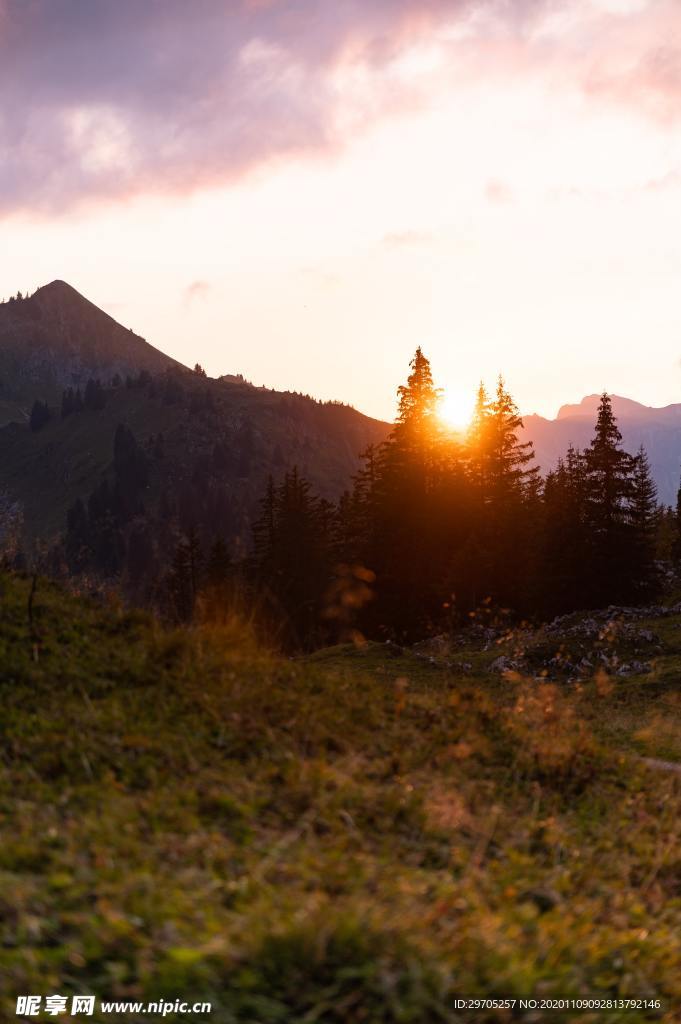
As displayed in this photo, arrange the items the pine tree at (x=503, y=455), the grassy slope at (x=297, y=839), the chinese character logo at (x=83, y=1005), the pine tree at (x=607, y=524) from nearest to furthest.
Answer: the chinese character logo at (x=83, y=1005)
the grassy slope at (x=297, y=839)
the pine tree at (x=607, y=524)
the pine tree at (x=503, y=455)

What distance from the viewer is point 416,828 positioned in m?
5.43

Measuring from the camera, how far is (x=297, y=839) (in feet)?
16.1

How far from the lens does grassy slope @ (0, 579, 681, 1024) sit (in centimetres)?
351

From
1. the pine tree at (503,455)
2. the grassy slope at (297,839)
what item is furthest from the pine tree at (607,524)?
the grassy slope at (297,839)

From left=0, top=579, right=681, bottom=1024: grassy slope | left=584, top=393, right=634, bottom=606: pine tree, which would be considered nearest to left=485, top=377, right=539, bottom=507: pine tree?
left=584, top=393, right=634, bottom=606: pine tree

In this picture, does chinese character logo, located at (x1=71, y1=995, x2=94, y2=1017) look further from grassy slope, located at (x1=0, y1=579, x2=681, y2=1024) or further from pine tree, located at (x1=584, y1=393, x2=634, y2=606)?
pine tree, located at (x1=584, y1=393, x2=634, y2=606)

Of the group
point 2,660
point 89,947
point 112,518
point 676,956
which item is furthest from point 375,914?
point 112,518

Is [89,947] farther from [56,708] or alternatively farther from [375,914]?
[56,708]

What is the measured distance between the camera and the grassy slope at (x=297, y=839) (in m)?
3.51

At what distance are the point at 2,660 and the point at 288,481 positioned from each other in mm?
44412

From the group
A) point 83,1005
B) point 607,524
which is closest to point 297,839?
point 83,1005

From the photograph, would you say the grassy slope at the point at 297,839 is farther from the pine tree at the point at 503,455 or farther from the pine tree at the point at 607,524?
the pine tree at the point at 503,455

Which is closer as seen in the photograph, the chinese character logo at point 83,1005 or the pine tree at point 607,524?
the chinese character logo at point 83,1005

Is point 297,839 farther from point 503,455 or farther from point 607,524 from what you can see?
point 503,455
